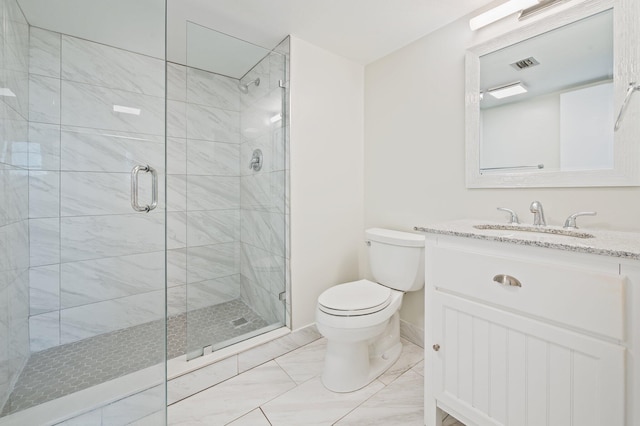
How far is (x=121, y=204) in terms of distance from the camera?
152 cm

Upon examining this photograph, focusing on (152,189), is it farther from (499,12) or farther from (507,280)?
(499,12)

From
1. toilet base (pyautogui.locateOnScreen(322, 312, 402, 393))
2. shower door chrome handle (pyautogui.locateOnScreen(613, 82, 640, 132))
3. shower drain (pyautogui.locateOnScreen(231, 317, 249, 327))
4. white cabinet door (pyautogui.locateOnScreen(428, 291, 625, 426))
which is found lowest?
toilet base (pyautogui.locateOnScreen(322, 312, 402, 393))

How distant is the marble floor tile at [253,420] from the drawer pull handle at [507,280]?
3.79 feet

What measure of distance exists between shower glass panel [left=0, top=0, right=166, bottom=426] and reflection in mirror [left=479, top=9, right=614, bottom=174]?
182cm

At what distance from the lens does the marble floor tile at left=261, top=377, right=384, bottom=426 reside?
1.27m

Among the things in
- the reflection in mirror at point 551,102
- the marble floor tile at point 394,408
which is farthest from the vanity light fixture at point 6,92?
the reflection in mirror at point 551,102

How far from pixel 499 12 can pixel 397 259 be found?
1.41 m

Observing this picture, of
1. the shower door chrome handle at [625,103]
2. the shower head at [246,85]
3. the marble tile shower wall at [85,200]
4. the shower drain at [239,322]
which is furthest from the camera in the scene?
the shower head at [246,85]

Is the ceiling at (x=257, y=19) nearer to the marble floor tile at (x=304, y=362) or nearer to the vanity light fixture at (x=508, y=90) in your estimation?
the vanity light fixture at (x=508, y=90)

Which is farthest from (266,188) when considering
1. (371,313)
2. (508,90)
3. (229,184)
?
(508,90)

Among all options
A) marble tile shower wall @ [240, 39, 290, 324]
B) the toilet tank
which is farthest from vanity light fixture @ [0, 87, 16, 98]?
the toilet tank

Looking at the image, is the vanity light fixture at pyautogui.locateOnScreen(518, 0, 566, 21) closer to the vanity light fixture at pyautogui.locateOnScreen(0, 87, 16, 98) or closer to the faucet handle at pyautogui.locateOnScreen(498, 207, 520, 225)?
the faucet handle at pyautogui.locateOnScreen(498, 207, 520, 225)

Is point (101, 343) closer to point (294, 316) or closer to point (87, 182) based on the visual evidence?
point (87, 182)

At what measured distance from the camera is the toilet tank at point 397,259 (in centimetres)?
163
